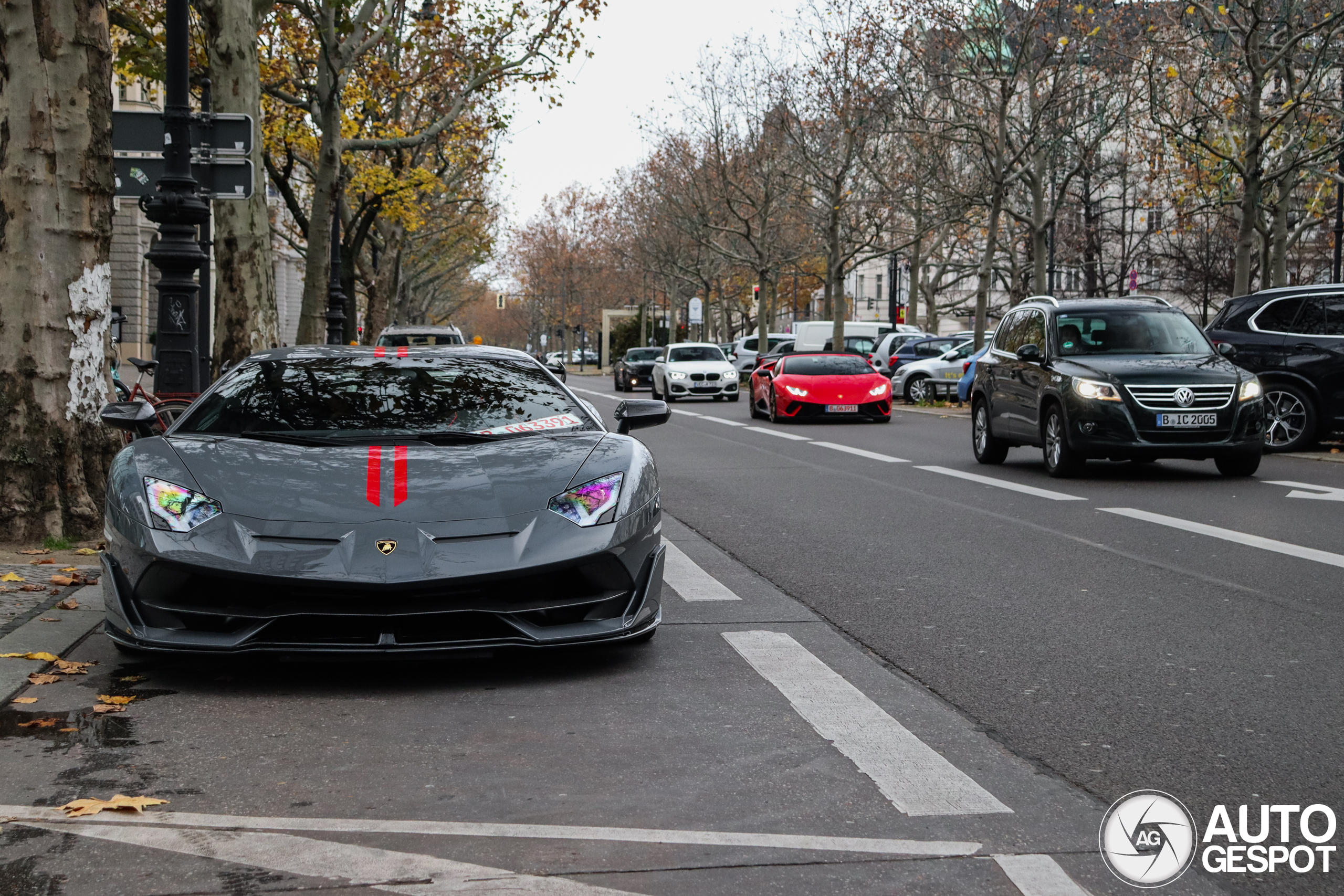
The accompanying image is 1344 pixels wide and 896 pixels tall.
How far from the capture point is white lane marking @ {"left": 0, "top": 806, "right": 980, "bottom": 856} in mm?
3590

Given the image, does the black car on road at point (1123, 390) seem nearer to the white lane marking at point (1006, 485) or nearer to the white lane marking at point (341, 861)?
the white lane marking at point (1006, 485)

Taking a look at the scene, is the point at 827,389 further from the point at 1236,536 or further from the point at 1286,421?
the point at 1236,536

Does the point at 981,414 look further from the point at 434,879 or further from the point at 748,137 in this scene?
the point at 748,137

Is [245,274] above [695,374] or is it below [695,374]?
above

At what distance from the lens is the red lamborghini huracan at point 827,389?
84.9 feet

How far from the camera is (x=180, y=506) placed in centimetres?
532

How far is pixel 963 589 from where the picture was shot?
7.68 meters

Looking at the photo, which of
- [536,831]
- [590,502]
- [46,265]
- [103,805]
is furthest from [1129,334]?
[103,805]

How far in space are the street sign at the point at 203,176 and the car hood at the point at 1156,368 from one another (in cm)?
753

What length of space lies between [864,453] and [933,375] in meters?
18.1

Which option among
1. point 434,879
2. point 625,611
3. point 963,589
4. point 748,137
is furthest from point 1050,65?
point 434,879

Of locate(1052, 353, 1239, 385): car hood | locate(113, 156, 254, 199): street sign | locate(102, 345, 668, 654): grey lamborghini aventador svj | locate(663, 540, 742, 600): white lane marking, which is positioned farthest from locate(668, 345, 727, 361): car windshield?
locate(102, 345, 668, 654): grey lamborghini aventador svj

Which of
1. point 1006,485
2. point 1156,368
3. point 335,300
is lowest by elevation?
point 1006,485

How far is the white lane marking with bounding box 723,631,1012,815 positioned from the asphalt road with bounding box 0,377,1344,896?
0.01 metres
